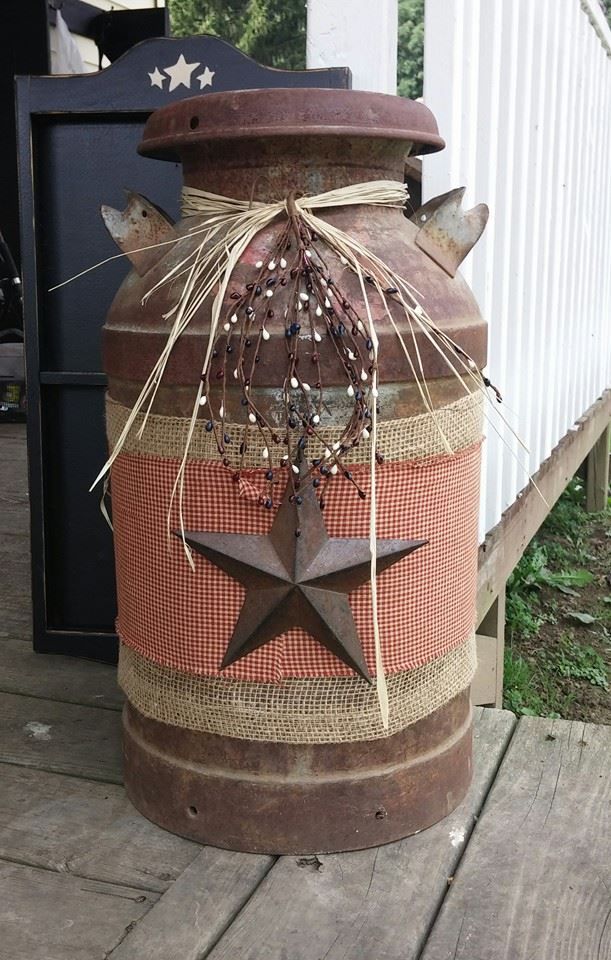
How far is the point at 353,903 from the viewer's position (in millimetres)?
1552

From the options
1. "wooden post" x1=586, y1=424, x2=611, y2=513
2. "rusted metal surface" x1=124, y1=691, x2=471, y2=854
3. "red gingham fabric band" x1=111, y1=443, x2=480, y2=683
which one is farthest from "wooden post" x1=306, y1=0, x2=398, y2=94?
"wooden post" x1=586, y1=424, x2=611, y2=513

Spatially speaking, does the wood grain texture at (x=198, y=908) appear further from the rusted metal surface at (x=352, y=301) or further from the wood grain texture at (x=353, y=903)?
the rusted metal surface at (x=352, y=301)

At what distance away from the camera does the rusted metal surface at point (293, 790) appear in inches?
65.9

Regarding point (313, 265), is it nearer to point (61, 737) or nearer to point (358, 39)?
point (358, 39)

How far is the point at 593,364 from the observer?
5117 millimetres

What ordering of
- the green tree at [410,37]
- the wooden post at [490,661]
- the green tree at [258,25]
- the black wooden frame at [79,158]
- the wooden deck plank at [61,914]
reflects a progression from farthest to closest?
the green tree at [258,25], the green tree at [410,37], the wooden post at [490,661], the black wooden frame at [79,158], the wooden deck plank at [61,914]

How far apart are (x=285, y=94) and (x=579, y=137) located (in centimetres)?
295

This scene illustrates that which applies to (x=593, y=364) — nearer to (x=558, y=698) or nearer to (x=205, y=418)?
(x=558, y=698)

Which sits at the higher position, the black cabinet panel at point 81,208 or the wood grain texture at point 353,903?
the black cabinet panel at point 81,208

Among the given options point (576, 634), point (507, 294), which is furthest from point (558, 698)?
point (507, 294)

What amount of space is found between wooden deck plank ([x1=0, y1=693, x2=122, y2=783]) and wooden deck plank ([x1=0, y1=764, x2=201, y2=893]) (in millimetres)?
44

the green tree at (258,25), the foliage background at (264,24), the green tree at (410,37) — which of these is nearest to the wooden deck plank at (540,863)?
the green tree at (410,37)

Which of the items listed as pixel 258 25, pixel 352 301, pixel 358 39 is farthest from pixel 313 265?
pixel 258 25

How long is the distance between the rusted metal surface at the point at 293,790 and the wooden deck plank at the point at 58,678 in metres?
0.53
